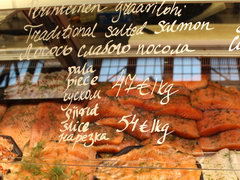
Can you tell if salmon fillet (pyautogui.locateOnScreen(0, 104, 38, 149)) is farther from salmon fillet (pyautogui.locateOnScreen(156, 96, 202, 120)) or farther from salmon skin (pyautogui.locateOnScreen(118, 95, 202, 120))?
salmon fillet (pyautogui.locateOnScreen(156, 96, 202, 120))

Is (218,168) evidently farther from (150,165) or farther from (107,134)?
(107,134)

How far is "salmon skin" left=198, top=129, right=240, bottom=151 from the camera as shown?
275 cm

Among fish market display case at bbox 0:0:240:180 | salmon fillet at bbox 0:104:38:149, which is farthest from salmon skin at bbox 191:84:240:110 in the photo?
salmon fillet at bbox 0:104:38:149

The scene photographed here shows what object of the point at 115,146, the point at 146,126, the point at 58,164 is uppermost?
the point at 146,126

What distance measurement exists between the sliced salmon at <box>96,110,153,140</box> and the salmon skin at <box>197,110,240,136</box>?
1.24 ft

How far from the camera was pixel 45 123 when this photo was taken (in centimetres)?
304

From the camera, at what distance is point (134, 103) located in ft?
9.63

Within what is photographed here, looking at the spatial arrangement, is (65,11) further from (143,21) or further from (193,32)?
(193,32)

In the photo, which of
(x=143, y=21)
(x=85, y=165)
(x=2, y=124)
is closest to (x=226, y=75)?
(x=143, y=21)

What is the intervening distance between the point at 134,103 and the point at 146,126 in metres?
0.22

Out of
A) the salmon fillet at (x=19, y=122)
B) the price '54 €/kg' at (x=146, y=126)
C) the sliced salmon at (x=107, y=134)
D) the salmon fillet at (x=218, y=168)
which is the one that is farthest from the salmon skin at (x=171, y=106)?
the salmon fillet at (x=19, y=122)

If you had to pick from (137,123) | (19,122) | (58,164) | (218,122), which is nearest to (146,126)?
(137,123)

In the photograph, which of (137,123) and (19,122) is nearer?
(137,123)

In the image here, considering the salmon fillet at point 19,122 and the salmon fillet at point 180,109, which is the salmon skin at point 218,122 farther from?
the salmon fillet at point 19,122
